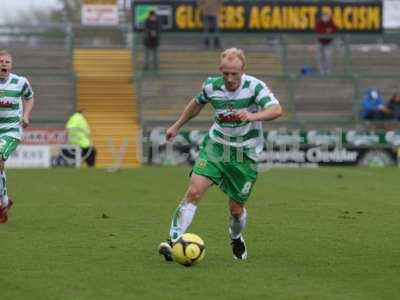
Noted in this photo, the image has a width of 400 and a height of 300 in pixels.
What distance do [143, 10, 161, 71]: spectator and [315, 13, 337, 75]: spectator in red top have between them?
5.75 m

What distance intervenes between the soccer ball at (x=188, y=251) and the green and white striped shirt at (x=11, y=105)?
16.6 feet

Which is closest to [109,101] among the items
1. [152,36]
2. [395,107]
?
[152,36]

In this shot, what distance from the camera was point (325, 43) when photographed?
38.8 meters

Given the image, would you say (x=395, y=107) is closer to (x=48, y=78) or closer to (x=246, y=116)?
(x=48, y=78)

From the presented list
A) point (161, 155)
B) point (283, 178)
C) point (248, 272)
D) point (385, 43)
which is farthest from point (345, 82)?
point (248, 272)

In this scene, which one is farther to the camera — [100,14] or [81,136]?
[100,14]

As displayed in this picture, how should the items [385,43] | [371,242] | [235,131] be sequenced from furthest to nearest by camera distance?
[385,43], [371,242], [235,131]

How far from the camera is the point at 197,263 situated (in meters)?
10.3

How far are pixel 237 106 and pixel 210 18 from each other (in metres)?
31.2

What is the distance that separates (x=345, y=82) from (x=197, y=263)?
1148 inches

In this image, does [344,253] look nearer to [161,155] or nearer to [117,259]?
[117,259]

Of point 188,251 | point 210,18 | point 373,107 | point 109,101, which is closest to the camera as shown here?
point 188,251

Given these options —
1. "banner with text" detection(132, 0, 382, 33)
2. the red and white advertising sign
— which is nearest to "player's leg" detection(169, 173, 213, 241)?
the red and white advertising sign

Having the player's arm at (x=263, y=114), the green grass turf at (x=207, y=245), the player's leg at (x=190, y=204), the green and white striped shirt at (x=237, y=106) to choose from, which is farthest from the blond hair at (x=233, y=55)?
the green grass turf at (x=207, y=245)
